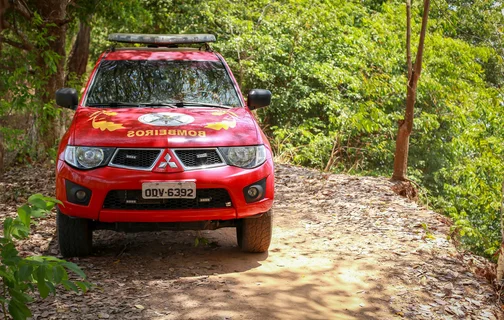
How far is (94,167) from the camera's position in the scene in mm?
5387

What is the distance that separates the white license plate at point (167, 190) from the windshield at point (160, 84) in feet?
4.14

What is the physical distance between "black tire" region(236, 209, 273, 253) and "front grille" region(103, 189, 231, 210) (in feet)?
1.64

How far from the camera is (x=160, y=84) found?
21.6ft

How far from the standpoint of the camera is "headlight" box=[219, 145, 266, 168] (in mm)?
5555

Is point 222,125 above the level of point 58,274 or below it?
above

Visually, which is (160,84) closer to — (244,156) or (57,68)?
(244,156)

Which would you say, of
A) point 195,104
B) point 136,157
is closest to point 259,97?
point 195,104

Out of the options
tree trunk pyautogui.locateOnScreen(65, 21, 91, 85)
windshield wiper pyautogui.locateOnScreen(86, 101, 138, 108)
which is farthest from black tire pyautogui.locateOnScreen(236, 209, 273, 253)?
tree trunk pyautogui.locateOnScreen(65, 21, 91, 85)

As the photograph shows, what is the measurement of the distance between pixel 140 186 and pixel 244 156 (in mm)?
939

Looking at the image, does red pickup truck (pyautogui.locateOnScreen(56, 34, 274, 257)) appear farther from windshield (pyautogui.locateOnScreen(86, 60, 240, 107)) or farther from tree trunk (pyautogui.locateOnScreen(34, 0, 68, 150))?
tree trunk (pyautogui.locateOnScreen(34, 0, 68, 150))

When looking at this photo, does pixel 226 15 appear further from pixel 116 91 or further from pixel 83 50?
pixel 116 91

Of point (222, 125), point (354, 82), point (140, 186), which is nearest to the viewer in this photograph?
point (140, 186)

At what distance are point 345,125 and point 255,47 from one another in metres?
3.19

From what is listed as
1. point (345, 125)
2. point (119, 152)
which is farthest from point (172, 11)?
point (119, 152)
